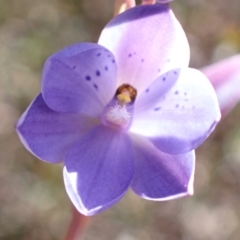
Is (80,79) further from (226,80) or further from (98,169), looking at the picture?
(226,80)

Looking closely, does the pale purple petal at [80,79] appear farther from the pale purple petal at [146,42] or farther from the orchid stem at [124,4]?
the orchid stem at [124,4]

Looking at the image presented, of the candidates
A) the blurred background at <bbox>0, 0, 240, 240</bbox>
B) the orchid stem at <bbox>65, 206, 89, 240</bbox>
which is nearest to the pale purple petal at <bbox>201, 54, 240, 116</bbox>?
the orchid stem at <bbox>65, 206, 89, 240</bbox>

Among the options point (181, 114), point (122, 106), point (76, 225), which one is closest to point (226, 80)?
point (181, 114)

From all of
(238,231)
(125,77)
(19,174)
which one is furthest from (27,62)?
(125,77)

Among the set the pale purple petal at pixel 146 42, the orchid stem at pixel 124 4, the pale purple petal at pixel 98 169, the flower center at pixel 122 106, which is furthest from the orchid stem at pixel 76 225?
the orchid stem at pixel 124 4

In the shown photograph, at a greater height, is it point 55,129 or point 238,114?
point 55,129

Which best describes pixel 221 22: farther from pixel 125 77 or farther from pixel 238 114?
pixel 125 77
